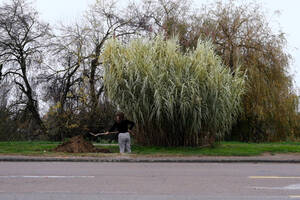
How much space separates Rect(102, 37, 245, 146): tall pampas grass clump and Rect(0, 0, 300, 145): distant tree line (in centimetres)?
367

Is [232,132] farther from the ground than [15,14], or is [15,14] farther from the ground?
[15,14]

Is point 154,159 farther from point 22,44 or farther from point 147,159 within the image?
point 22,44

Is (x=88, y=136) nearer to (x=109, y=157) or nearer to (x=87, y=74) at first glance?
(x=87, y=74)

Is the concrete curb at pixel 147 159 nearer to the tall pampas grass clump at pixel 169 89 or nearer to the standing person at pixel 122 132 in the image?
the standing person at pixel 122 132

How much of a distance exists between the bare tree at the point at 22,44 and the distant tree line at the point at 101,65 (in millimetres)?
64

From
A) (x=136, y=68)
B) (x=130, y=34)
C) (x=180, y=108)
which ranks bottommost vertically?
(x=180, y=108)

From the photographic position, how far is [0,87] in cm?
2770

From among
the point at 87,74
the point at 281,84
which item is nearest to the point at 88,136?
the point at 87,74

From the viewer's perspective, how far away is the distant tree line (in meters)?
23.3

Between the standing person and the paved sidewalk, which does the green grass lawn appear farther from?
the paved sidewalk

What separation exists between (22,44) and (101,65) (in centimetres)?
657

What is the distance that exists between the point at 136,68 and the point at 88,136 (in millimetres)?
9051

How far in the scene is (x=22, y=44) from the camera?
28.8m
